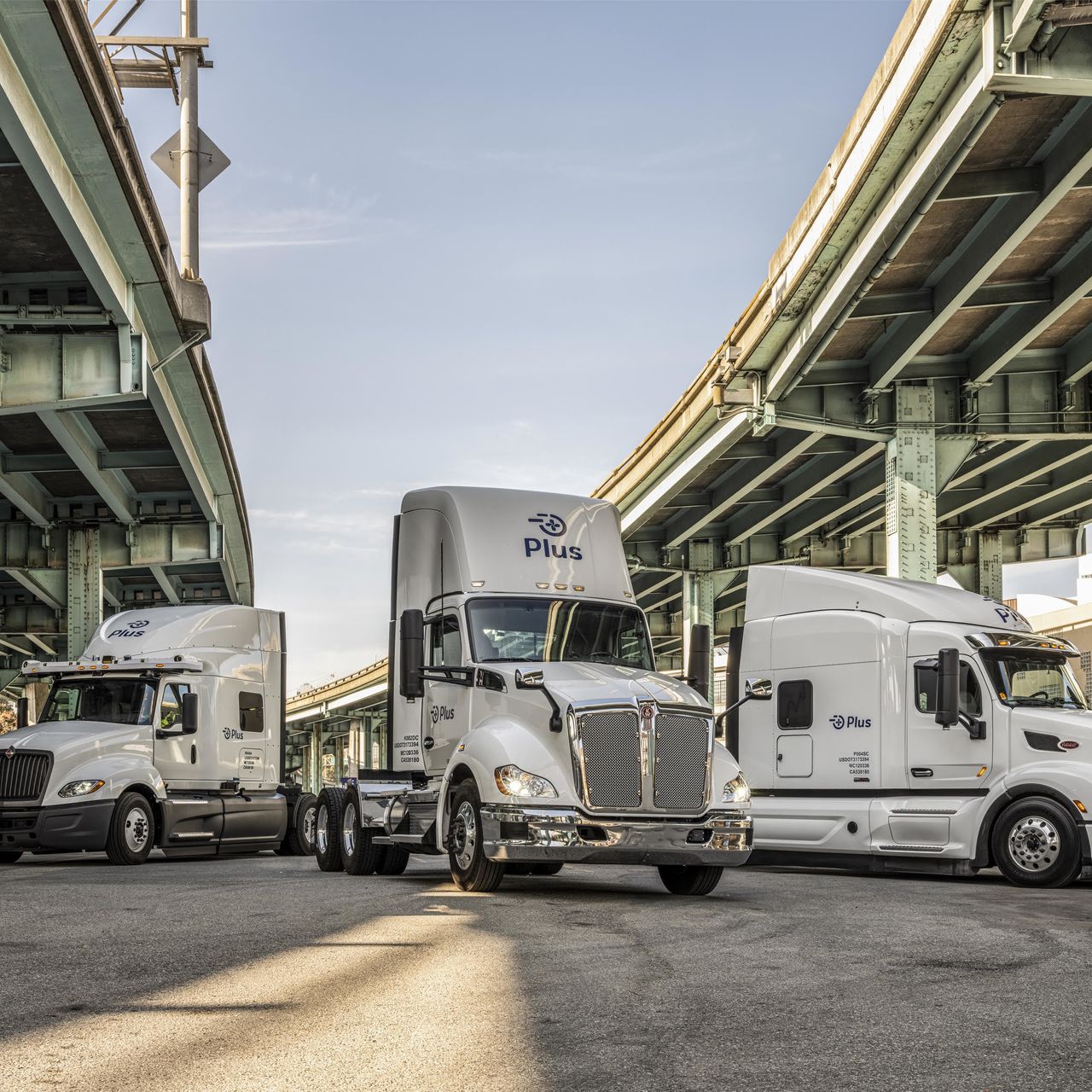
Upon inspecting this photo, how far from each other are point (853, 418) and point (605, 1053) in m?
22.2

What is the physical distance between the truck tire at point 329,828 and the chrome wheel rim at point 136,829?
3.57 meters

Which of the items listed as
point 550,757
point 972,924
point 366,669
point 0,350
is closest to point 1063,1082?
point 972,924

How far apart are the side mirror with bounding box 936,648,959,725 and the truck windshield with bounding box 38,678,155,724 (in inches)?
426

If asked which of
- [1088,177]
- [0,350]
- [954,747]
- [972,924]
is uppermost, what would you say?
[1088,177]

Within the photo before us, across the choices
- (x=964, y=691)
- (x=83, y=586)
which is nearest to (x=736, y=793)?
(x=964, y=691)

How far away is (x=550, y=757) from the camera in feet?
41.9

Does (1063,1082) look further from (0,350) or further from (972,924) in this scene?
(0,350)

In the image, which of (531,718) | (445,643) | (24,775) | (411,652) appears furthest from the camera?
(24,775)

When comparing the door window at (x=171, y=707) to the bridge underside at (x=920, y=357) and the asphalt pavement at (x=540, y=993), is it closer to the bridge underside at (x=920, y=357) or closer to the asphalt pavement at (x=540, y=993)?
the asphalt pavement at (x=540, y=993)

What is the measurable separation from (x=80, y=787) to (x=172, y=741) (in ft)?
6.11

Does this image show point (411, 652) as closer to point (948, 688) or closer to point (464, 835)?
point (464, 835)

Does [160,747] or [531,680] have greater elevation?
[531,680]

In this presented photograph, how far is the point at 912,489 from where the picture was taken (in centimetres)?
2573

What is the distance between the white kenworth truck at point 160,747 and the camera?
19250 mm
